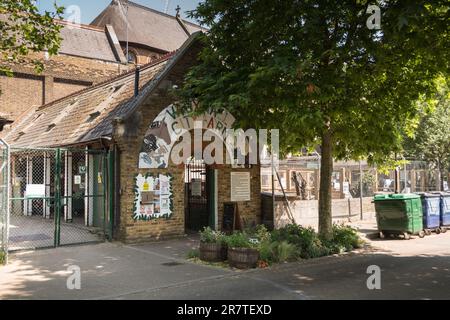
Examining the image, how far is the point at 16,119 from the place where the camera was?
2747 centimetres

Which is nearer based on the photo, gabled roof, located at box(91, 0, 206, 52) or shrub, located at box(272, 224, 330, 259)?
shrub, located at box(272, 224, 330, 259)

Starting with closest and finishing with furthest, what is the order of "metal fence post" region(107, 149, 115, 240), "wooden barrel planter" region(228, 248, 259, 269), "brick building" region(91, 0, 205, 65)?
"wooden barrel planter" region(228, 248, 259, 269), "metal fence post" region(107, 149, 115, 240), "brick building" region(91, 0, 205, 65)

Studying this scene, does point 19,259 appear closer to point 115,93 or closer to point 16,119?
point 115,93

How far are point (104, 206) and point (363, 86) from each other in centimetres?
804

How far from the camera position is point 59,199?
468 inches

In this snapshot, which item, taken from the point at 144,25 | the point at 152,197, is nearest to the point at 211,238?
the point at 152,197

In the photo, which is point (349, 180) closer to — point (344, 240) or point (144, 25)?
point (344, 240)

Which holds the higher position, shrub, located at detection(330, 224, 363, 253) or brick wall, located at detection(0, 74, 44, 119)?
brick wall, located at detection(0, 74, 44, 119)

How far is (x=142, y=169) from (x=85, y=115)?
5.45 meters

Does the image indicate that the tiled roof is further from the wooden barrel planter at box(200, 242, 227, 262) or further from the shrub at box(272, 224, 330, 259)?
the shrub at box(272, 224, 330, 259)

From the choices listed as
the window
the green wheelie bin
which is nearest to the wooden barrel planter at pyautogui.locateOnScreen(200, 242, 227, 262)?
the green wheelie bin

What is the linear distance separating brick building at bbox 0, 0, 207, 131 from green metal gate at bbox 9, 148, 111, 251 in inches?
142

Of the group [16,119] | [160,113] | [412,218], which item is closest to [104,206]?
[160,113]

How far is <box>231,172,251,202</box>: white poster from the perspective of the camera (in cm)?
1512
